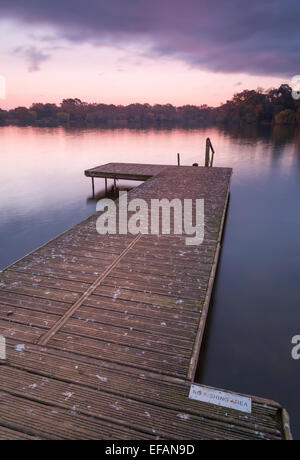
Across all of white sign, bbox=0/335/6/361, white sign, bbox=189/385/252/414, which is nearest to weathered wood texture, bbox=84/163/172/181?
white sign, bbox=0/335/6/361

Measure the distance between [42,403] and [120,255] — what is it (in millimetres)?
3961

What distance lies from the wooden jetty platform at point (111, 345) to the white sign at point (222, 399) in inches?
2.2

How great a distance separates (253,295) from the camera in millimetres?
7945

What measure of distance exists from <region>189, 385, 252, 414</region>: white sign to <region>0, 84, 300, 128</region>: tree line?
359 feet

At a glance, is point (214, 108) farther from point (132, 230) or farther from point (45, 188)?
point (132, 230)

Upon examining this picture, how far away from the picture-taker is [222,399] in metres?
3.12

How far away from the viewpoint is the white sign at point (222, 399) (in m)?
3.04

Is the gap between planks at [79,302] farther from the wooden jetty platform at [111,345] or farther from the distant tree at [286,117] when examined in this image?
the distant tree at [286,117]

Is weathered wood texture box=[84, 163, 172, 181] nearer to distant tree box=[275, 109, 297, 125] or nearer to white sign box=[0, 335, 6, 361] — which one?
white sign box=[0, 335, 6, 361]

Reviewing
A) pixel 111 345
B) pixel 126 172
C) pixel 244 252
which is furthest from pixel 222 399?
pixel 126 172

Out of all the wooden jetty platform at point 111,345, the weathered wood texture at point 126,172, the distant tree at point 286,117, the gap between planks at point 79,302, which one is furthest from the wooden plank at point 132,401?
the distant tree at point 286,117

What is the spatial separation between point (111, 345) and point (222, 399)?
1639mm

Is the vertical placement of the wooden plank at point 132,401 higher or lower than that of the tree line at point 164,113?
lower

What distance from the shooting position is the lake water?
5.62m
